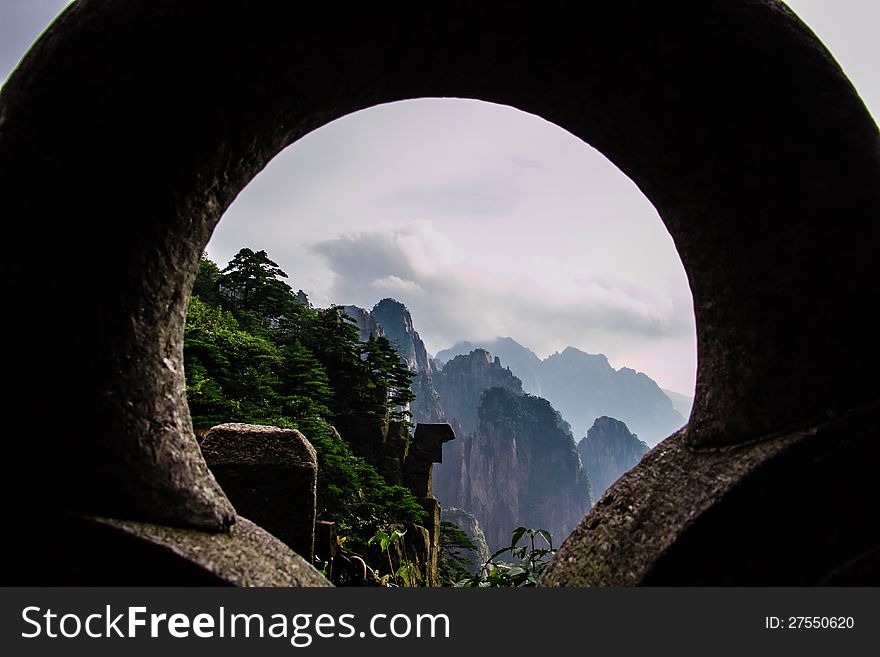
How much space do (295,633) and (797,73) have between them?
4.51ft

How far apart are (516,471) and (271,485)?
3279 inches

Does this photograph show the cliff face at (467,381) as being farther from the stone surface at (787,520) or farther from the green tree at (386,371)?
the stone surface at (787,520)

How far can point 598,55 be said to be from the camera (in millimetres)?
994

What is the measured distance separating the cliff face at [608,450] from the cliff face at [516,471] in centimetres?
1804

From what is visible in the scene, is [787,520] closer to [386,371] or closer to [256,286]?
[386,371]

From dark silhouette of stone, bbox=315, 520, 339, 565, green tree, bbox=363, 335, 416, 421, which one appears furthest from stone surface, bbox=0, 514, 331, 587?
green tree, bbox=363, 335, 416, 421

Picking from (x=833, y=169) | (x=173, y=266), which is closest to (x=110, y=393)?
(x=173, y=266)

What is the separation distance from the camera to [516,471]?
81.2 m

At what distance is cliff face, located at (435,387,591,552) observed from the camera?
78375mm

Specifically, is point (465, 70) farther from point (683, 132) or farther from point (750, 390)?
point (750, 390)

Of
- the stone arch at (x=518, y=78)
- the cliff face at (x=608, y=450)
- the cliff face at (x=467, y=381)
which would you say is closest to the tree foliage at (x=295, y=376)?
the stone arch at (x=518, y=78)

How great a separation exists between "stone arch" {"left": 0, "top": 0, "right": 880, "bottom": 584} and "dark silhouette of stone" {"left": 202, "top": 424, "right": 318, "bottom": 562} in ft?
3.01

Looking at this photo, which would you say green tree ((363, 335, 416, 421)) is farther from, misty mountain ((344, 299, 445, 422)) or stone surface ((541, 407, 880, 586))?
misty mountain ((344, 299, 445, 422))

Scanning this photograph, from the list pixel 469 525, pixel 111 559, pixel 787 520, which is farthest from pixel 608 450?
pixel 111 559
